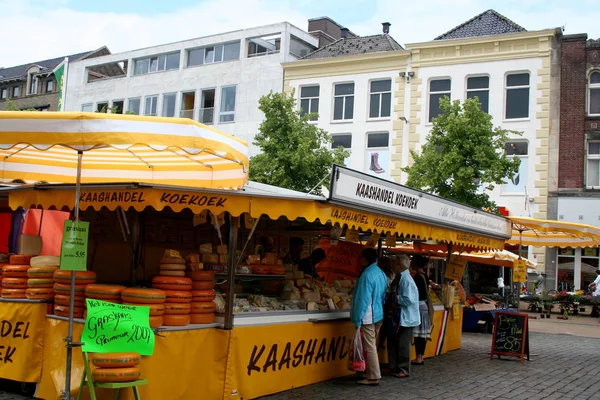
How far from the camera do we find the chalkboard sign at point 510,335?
11.5 metres

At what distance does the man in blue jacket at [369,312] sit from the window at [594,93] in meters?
22.6

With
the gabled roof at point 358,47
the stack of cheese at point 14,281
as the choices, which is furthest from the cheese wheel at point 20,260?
the gabled roof at point 358,47

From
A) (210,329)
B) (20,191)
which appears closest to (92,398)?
(210,329)

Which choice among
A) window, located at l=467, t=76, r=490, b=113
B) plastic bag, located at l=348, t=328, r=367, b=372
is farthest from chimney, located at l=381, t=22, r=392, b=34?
plastic bag, located at l=348, t=328, r=367, b=372

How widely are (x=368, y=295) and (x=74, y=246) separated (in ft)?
12.6

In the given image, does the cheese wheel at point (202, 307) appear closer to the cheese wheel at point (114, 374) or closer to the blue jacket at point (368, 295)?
the cheese wheel at point (114, 374)

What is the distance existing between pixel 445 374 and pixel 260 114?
25670mm

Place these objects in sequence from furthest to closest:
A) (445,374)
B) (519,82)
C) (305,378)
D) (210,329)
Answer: (519,82) → (445,374) → (305,378) → (210,329)

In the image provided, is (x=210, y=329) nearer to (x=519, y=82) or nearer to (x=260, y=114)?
(x=519, y=82)

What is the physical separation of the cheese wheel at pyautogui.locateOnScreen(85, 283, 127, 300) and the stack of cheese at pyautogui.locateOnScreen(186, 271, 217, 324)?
0.78m

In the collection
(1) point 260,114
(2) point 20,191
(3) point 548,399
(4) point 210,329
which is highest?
(1) point 260,114

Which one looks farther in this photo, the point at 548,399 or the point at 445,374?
the point at 445,374

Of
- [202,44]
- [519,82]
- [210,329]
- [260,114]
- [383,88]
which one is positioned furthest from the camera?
[202,44]

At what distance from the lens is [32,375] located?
23.5ft
